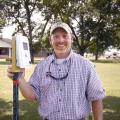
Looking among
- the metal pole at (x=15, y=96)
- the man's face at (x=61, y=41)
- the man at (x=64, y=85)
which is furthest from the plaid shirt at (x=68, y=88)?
the metal pole at (x=15, y=96)

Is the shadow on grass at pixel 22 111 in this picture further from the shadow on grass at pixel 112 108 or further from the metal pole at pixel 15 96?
the metal pole at pixel 15 96

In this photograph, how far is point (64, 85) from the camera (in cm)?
406

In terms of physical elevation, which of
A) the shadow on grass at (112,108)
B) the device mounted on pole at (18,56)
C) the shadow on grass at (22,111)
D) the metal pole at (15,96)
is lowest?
the shadow on grass at (112,108)

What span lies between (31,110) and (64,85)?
294 inches

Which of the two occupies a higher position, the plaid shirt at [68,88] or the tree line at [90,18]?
the tree line at [90,18]

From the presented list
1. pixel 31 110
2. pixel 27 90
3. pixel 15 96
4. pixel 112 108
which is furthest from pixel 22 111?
pixel 15 96

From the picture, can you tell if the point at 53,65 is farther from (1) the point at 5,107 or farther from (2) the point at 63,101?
(1) the point at 5,107

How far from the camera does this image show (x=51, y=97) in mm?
4078

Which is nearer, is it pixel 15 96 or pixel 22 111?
pixel 15 96

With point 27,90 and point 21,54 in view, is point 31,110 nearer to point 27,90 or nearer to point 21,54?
point 27,90

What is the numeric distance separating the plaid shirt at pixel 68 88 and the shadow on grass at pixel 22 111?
6080 mm

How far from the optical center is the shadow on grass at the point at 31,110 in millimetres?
10352

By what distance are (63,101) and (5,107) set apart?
26.9ft

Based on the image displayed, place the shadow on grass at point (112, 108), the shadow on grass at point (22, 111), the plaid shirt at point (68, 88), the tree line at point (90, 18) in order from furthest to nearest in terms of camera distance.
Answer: the shadow on grass at point (112, 108) → the shadow on grass at point (22, 111) → the tree line at point (90, 18) → the plaid shirt at point (68, 88)
